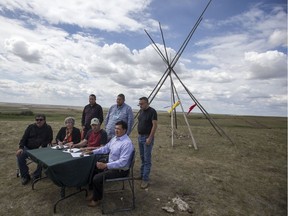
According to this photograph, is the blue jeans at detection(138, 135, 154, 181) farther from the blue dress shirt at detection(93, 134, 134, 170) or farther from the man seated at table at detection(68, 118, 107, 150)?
the blue dress shirt at detection(93, 134, 134, 170)

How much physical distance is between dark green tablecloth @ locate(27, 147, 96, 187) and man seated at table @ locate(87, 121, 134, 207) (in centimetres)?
19

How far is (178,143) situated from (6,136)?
783 cm

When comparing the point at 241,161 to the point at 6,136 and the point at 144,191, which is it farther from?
the point at 6,136

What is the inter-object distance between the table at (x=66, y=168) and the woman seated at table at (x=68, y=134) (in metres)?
1.23

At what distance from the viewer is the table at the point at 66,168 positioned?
12.0 feet

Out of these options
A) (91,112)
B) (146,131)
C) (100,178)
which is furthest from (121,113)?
(100,178)

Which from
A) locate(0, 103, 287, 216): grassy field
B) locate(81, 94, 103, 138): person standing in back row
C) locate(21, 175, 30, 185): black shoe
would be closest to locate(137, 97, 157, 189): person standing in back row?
locate(0, 103, 287, 216): grassy field

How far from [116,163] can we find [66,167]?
0.85 m

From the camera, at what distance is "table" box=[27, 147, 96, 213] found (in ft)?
12.0

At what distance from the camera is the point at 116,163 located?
4031 mm

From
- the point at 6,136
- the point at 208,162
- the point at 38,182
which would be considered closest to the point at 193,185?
the point at 208,162

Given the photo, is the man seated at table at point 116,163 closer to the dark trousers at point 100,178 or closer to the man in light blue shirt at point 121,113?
the dark trousers at point 100,178

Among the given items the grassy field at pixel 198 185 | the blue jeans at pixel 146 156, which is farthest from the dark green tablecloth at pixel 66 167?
the blue jeans at pixel 146 156

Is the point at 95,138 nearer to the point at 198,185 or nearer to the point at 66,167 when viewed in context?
the point at 66,167
